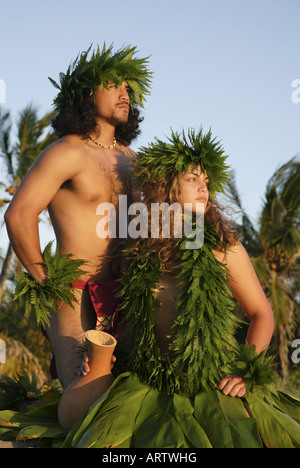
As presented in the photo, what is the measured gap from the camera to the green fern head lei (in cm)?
347

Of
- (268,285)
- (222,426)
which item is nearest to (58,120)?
(222,426)

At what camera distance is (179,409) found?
2.54 metres

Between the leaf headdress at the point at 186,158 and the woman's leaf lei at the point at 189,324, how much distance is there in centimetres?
34

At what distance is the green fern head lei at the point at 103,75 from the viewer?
3473 millimetres

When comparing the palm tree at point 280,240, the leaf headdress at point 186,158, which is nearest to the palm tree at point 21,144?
the palm tree at point 280,240

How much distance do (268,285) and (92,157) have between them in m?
11.9

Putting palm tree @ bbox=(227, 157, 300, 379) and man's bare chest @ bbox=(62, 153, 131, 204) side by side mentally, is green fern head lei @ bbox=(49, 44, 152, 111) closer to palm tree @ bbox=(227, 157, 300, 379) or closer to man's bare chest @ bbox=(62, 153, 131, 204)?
man's bare chest @ bbox=(62, 153, 131, 204)

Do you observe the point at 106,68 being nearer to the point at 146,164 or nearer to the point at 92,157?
the point at 92,157

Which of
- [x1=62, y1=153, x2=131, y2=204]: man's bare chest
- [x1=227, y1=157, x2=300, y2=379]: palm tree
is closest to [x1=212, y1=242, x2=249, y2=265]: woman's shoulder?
[x1=62, y1=153, x2=131, y2=204]: man's bare chest

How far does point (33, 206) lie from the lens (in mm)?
3223

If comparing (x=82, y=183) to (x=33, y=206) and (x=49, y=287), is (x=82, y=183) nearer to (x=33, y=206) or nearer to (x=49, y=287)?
(x=33, y=206)

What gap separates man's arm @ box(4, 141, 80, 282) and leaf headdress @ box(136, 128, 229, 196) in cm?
55
